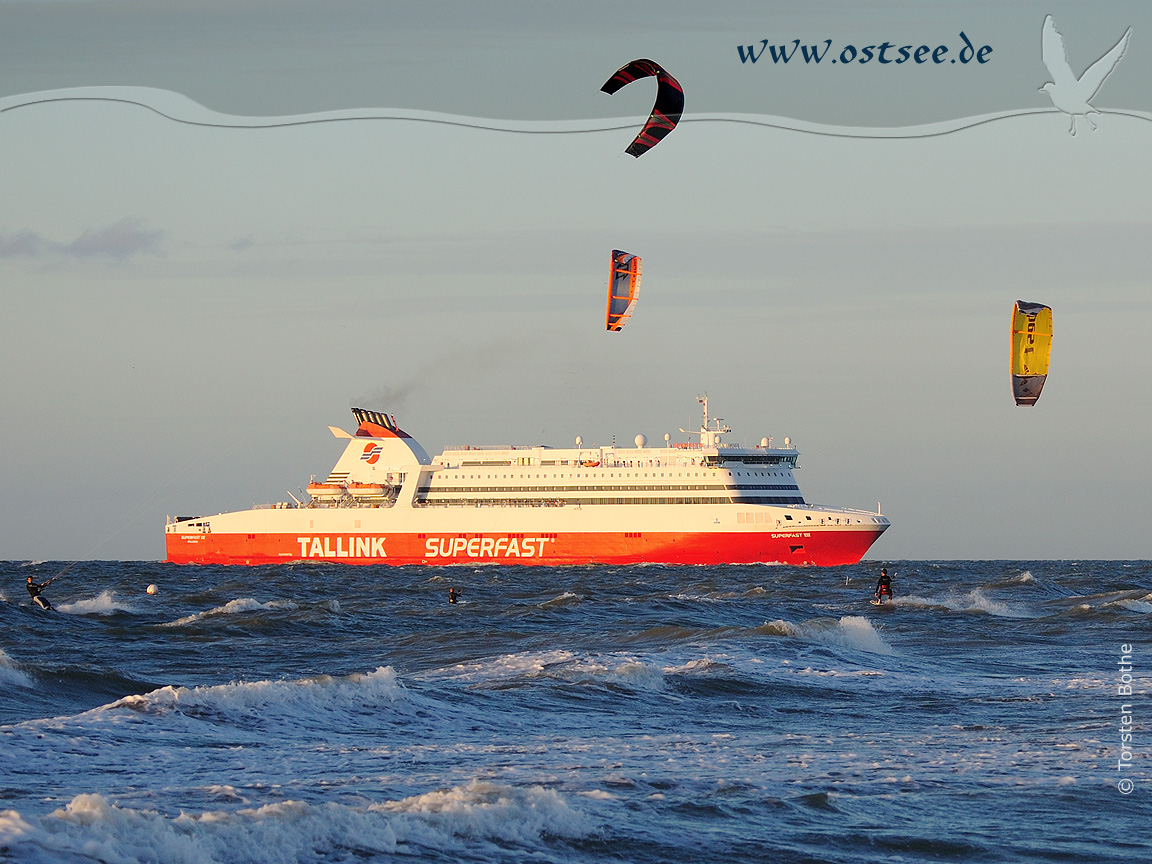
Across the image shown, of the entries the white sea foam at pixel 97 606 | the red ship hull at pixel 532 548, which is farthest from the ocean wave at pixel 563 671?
the red ship hull at pixel 532 548

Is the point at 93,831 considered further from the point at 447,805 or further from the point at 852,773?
the point at 852,773

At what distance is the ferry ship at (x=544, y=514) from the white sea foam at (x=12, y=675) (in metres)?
41.5

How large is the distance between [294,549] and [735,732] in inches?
2029

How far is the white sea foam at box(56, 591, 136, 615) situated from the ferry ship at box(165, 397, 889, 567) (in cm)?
2444

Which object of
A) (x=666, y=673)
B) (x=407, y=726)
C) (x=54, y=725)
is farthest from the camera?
(x=666, y=673)

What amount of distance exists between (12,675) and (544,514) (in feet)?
142

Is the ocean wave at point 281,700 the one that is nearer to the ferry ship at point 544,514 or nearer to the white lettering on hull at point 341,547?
the ferry ship at point 544,514

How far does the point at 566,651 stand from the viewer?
61.1ft

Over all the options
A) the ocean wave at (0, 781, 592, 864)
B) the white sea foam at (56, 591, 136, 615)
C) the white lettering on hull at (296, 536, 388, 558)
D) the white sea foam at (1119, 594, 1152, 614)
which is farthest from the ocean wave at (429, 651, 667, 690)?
the white lettering on hull at (296, 536, 388, 558)

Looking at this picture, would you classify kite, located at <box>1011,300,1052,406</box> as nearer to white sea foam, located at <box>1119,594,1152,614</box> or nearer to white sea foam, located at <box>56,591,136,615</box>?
white sea foam, located at <box>1119,594,1152,614</box>

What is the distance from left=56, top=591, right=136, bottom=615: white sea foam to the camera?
93.9 feet

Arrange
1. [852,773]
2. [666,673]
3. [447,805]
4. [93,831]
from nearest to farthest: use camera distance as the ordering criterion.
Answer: [93,831] < [447,805] < [852,773] < [666,673]

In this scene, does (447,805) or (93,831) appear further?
(447,805)

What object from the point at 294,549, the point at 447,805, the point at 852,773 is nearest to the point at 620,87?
the point at 852,773
